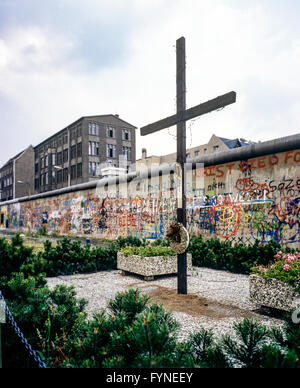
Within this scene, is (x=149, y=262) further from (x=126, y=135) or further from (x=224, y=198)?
(x=126, y=135)

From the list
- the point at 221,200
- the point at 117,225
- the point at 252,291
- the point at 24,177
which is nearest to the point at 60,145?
the point at 24,177

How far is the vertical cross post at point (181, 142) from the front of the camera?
6652mm

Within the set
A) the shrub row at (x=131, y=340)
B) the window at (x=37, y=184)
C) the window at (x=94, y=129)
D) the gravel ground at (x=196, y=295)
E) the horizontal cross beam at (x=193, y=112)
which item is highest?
the window at (x=94, y=129)

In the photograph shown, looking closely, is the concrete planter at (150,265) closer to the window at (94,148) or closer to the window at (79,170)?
the window at (94,148)

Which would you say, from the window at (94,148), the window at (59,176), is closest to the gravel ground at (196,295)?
the window at (94,148)

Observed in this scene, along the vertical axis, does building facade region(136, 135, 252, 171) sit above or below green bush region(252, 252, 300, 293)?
above

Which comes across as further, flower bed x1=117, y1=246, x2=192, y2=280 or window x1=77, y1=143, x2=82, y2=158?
window x1=77, y1=143, x2=82, y2=158

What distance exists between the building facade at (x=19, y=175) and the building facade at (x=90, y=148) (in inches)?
364

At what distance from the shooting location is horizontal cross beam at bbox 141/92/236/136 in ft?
19.3

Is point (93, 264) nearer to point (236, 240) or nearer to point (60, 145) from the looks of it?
point (236, 240)

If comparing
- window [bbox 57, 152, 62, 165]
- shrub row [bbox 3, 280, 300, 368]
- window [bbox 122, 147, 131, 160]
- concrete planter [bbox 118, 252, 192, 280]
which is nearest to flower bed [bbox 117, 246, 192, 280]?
concrete planter [bbox 118, 252, 192, 280]

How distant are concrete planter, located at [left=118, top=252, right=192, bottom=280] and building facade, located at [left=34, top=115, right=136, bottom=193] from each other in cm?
4350

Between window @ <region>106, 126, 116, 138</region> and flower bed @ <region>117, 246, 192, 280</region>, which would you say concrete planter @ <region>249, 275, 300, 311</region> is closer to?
flower bed @ <region>117, 246, 192, 280</region>

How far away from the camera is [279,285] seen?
512cm
